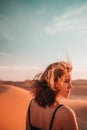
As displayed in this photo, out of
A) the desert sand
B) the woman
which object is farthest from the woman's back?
the desert sand

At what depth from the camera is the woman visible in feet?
10.3

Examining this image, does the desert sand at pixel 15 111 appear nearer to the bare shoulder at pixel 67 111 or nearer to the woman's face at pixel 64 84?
the woman's face at pixel 64 84

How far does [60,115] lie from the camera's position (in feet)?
10.3

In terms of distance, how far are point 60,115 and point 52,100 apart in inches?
11.3

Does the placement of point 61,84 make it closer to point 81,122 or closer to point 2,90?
point 81,122

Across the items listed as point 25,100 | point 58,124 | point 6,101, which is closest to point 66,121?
point 58,124

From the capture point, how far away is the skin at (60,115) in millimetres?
3123

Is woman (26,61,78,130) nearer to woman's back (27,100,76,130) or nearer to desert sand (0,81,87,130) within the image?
woman's back (27,100,76,130)

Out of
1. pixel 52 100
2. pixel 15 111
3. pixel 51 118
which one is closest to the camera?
pixel 51 118

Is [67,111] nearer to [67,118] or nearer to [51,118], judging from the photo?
[67,118]

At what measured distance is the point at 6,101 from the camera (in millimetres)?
13594

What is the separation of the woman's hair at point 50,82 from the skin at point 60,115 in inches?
1.8

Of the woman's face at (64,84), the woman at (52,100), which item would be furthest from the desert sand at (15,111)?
the woman's face at (64,84)

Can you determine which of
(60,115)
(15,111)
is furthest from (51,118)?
(15,111)
